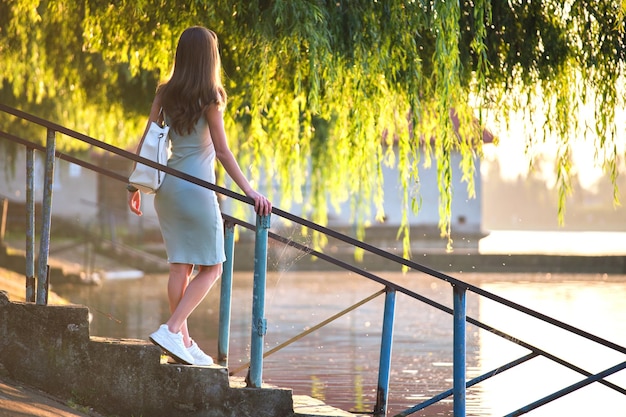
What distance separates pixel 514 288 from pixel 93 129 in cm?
1245

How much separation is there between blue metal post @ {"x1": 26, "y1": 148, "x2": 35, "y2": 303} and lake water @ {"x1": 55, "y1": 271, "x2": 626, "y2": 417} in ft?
4.55

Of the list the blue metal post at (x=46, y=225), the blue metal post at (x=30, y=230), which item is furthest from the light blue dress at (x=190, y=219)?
the blue metal post at (x=30, y=230)

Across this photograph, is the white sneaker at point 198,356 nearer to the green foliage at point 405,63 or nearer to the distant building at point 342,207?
the green foliage at point 405,63

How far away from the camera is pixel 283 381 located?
428 inches

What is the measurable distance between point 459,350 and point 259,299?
3.72ft

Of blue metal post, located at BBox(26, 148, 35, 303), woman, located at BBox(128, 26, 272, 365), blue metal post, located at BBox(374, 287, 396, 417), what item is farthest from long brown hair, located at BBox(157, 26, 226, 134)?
blue metal post, located at BBox(374, 287, 396, 417)

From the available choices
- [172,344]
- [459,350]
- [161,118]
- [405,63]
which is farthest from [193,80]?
[405,63]

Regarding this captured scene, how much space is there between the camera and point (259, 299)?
627cm

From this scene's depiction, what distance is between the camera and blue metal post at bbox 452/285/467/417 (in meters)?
6.34

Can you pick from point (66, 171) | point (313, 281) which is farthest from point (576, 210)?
point (313, 281)

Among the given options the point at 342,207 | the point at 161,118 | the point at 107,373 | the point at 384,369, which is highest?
the point at 161,118

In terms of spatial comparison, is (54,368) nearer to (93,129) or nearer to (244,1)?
(244,1)

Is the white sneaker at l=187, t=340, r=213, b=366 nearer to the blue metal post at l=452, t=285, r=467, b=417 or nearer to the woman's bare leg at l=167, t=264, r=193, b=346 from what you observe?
the woman's bare leg at l=167, t=264, r=193, b=346

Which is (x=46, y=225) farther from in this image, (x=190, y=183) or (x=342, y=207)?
(x=342, y=207)
